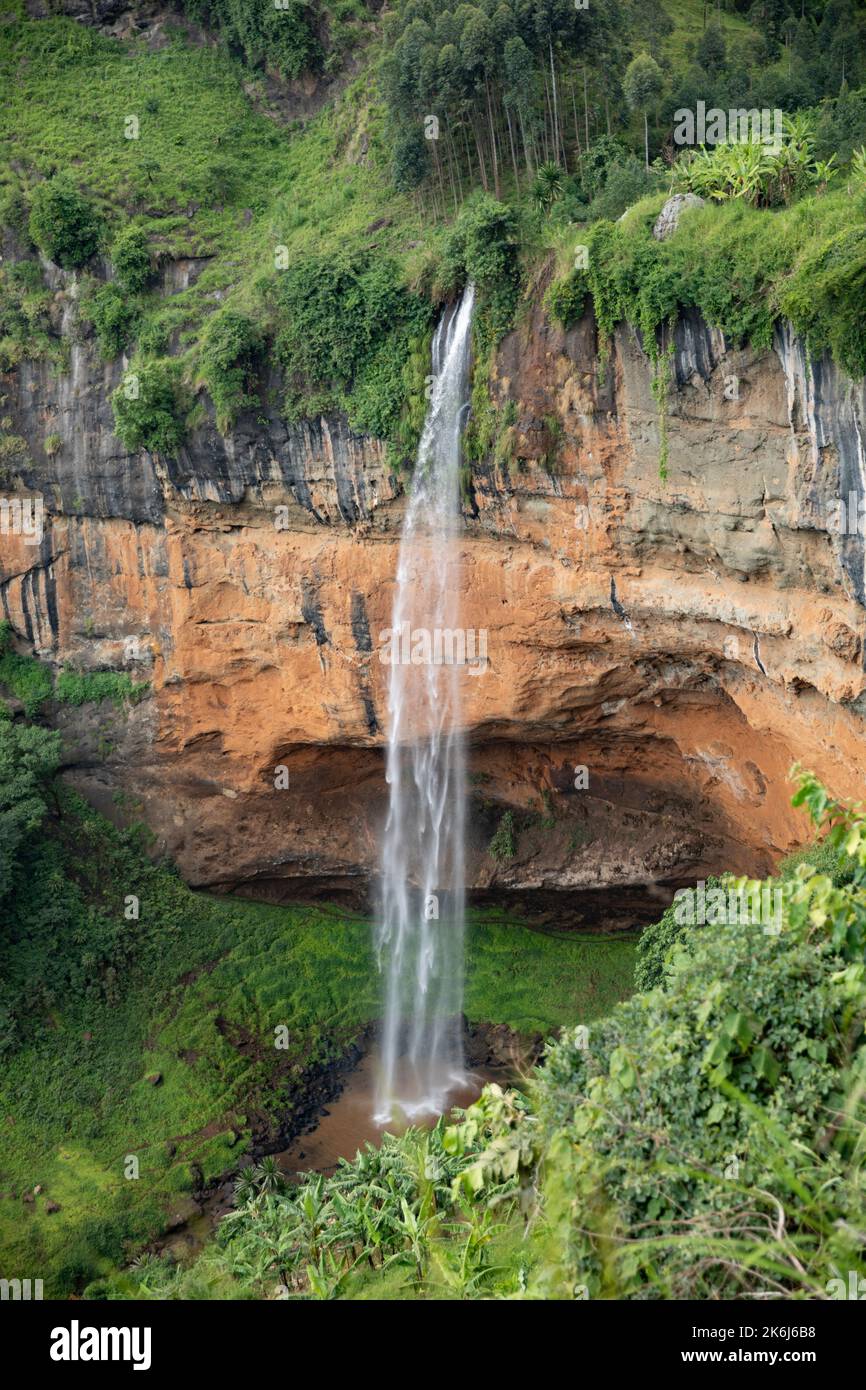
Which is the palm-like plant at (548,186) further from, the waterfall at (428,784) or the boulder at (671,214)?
the boulder at (671,214)

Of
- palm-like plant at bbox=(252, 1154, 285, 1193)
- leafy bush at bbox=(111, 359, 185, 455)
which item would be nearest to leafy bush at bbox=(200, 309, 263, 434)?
leafy bush at bbox=(111, 359, 185, 455)

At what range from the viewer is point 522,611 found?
15.4m

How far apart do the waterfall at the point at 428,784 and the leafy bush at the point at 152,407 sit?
4.06 meters

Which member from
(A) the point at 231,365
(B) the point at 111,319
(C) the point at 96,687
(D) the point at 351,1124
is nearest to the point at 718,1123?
(D) the point at 351,1124

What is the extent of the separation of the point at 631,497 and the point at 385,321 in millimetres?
4534

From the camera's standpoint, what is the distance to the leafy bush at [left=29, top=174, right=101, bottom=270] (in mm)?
17766

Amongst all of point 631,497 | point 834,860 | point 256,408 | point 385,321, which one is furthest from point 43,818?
point 834,860

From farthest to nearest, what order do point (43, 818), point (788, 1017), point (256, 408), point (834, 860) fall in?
point (43, 818), point (256, 408), point (834, 860), point (788, 1017)

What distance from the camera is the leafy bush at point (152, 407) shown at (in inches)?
647

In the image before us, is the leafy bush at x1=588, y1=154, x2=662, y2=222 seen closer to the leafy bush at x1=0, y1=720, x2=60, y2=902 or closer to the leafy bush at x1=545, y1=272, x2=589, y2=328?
the leafy bush at x1=545, y1=272, x2=589, y2=328

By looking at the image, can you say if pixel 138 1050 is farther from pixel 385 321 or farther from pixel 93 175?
pixel 93 175

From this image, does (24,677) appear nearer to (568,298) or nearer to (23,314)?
(23,314)

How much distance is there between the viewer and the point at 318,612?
1677 centimetres

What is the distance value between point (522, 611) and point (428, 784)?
12.8 ft
